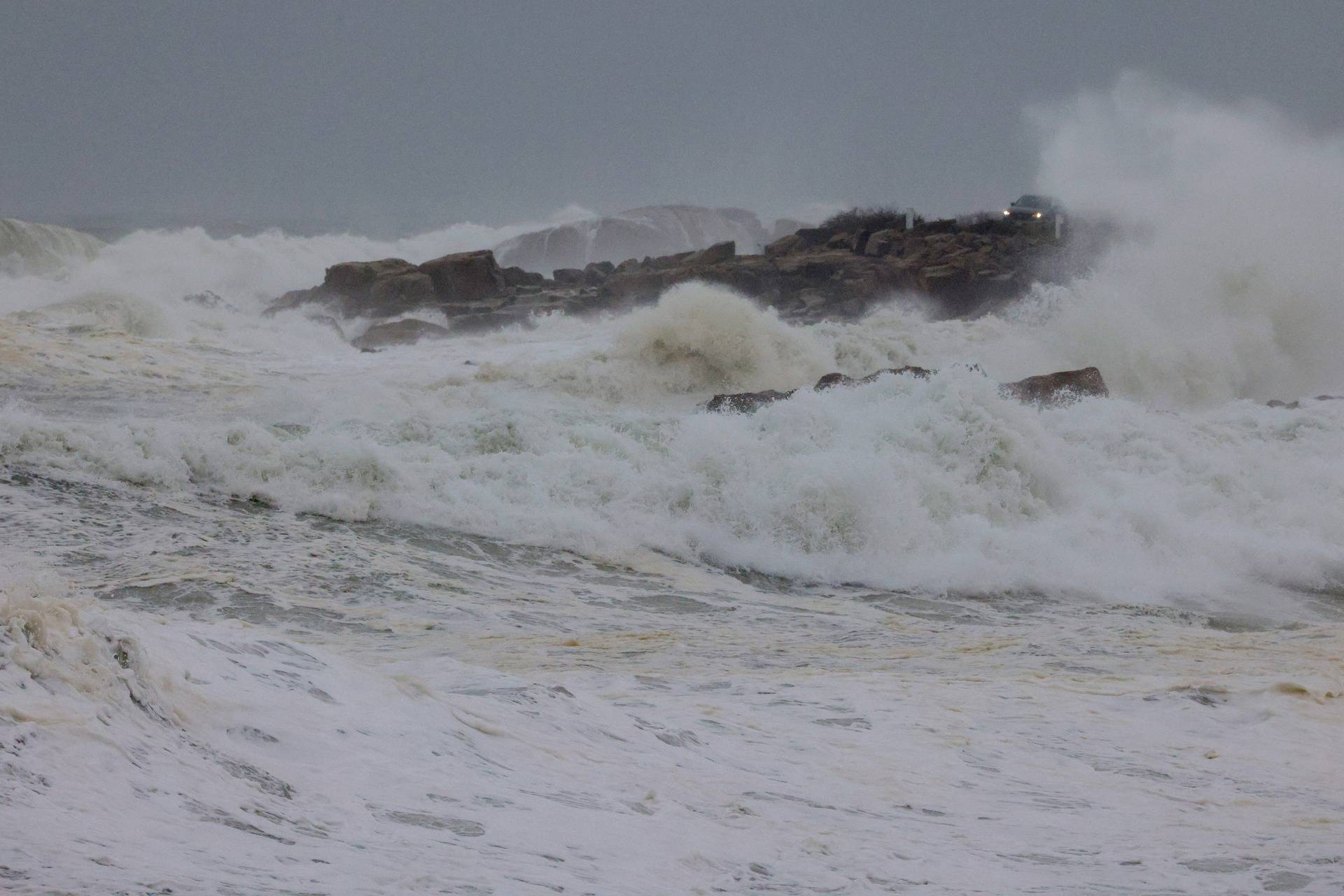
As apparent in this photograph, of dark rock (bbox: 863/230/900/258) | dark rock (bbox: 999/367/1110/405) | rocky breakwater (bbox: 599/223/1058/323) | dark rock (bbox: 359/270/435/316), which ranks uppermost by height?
dark rock (bbox: 863/230/900/258)

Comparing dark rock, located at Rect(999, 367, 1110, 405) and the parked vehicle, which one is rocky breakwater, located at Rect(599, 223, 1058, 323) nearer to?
the parked vehicle

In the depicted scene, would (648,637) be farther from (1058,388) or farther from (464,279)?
(464,279)

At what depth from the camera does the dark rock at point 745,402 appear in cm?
1126

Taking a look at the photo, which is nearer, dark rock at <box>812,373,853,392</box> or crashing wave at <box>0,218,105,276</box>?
dark rock at <box>812,373,853,392</box>

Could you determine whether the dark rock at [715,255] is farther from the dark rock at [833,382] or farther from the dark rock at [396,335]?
the dark rock at [833,382]

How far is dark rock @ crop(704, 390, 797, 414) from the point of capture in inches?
443

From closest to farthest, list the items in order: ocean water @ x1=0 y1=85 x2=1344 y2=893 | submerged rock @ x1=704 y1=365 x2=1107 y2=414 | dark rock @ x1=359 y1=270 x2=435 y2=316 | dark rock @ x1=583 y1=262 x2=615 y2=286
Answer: ocean water @ x1=0 y1=85 x2=1344 y2=893 → submerged rock @ x1=704 y1=365 x2=1107 y2=414 → dark rock @ x1=359 y1=270 x2=435 y2=316 → dark rock @ x1=583 y1=262 x2=615 y2=286

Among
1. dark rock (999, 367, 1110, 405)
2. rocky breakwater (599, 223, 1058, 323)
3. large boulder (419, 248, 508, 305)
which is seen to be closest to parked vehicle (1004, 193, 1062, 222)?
rocky breakwater (599, 223, 1058, 323)

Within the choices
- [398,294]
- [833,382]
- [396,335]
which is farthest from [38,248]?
[833,382]

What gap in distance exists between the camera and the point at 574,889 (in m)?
2.14

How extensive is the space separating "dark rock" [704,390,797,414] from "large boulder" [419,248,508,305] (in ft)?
77.8

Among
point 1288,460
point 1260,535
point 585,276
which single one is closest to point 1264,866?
point 1260,535

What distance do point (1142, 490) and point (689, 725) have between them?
744 centimetres

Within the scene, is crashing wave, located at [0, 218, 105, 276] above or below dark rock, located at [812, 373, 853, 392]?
above
